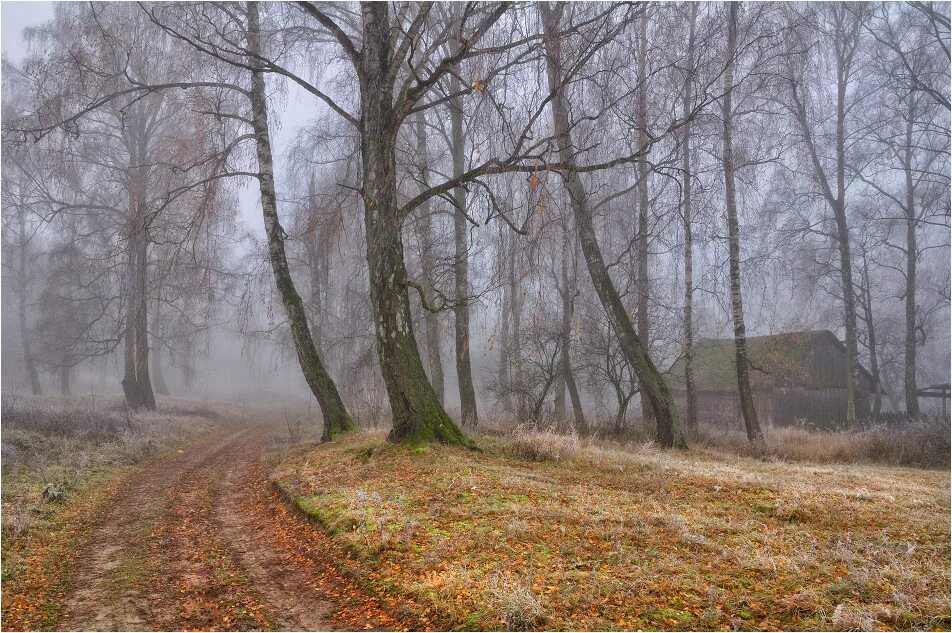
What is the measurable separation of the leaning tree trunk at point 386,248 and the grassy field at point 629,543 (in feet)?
2.19

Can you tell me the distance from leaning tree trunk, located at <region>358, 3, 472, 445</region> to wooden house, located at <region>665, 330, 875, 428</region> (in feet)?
55.2

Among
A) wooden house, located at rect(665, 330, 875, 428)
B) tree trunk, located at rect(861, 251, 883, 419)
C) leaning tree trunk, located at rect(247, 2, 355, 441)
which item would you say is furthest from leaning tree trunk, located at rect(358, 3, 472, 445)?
tree trunk, located at rect(861, 251, 883, 419)

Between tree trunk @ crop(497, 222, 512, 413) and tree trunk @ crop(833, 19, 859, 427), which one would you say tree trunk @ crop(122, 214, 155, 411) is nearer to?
tree trunk @ crop(497, 222, 512, 413)

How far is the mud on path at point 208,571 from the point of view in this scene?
3760mm

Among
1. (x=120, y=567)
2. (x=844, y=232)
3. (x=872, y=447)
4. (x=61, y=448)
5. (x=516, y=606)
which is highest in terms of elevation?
(x=844, y=232)

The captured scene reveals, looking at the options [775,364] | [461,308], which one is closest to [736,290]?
[461,308]

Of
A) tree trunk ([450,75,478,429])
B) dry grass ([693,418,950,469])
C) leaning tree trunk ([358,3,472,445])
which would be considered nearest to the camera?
leaning tree trunk ([358,3,472,445])

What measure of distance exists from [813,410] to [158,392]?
30977 mm

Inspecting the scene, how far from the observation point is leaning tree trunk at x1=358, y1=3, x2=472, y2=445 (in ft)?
26.9

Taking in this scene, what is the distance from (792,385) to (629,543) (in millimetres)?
22236

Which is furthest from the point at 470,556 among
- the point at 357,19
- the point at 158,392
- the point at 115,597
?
the point at 158,392

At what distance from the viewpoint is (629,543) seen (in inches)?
179

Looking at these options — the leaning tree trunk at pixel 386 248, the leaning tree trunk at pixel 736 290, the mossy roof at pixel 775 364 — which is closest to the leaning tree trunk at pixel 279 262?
the leaning tree trunk at pixel 386 248

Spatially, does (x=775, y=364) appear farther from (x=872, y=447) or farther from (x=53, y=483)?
(x=53, y=483)
